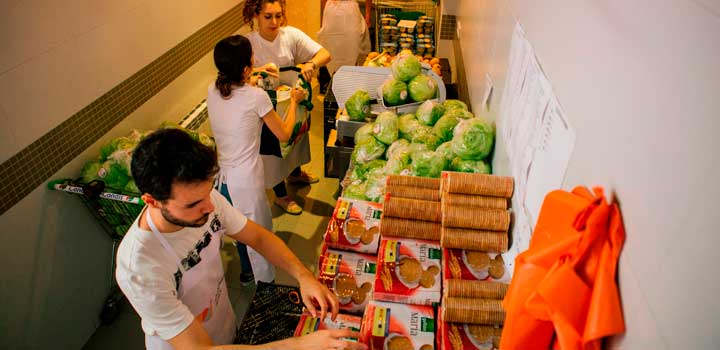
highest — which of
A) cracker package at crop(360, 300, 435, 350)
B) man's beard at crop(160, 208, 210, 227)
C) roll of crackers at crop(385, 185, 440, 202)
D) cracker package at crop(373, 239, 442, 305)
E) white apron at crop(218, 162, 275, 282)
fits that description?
man's beard at crop(160, 208, 210, 227)

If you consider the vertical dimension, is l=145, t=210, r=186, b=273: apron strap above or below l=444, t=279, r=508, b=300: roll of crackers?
above

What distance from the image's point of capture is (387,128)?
2891 mm

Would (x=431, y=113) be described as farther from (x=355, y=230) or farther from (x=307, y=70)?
(x=307, y=70)

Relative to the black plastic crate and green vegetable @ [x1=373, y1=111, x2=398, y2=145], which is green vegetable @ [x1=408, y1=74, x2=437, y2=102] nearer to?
green vegetable @ [x1=373, y1=111, x2=398, y2=145]

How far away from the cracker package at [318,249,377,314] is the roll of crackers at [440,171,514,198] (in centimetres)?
56

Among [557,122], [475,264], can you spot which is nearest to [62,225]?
[475,264]

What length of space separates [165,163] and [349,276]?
3.40ft

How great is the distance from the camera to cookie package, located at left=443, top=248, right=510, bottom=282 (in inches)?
72.3

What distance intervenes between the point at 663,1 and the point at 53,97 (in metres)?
2.97

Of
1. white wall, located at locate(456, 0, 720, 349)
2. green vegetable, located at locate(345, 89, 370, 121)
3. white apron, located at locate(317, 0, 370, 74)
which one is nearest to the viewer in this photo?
white wall, located at locate(456, 0, 720, 349)

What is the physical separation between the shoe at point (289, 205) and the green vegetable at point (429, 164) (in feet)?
6.27

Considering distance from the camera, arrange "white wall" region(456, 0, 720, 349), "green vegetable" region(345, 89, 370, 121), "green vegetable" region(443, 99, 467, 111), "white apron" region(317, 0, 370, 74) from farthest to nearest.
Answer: "white apron" region(317, 0, 370, 74) < "green vegetable" region(345, 89, 370, 121) < "green vegetable" region(443, 99, 467, 111) < "white wall" region(456, 0, 720, 349)

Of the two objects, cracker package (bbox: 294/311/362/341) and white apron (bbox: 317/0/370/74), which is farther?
white apron (bbox: 317/0/370/74)

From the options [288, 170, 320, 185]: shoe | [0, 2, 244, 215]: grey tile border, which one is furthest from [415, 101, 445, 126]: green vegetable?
[0, 2, 244, 215]: grey tile border
